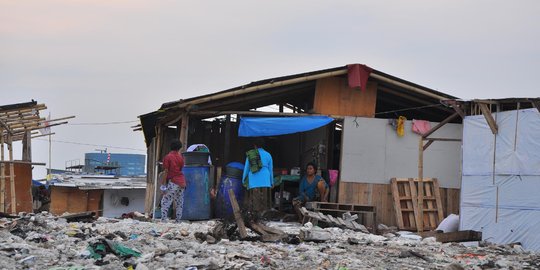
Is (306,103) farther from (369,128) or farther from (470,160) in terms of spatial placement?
(470,160)

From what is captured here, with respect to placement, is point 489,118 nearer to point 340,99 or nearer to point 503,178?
point 503,178

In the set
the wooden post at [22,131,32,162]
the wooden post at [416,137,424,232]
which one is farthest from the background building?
the wooden post at [416,137,424,232]

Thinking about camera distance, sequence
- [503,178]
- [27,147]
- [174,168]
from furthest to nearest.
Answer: [27,147] < [174,168] < [503,178]

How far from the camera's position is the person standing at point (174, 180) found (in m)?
13.0

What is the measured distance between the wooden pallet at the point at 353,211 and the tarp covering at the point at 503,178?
2.50m

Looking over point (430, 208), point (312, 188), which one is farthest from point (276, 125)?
point (430, 208)

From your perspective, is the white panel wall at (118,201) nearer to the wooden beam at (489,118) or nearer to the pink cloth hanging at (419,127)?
the pink cloth hanging at (419,127)

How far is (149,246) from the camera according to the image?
857cm

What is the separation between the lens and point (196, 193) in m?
14.3

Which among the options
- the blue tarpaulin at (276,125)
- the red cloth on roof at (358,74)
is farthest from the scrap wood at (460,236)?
the red cloth on roof at (358,74)

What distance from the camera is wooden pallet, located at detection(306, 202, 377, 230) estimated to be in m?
14.5

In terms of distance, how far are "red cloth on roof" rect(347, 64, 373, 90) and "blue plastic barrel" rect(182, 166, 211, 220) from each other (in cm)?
396

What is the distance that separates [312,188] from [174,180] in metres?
3.46

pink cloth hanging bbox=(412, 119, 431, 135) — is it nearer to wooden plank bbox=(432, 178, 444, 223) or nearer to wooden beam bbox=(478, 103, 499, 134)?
wooden plank bbox=(432, 178, 444, 223)
